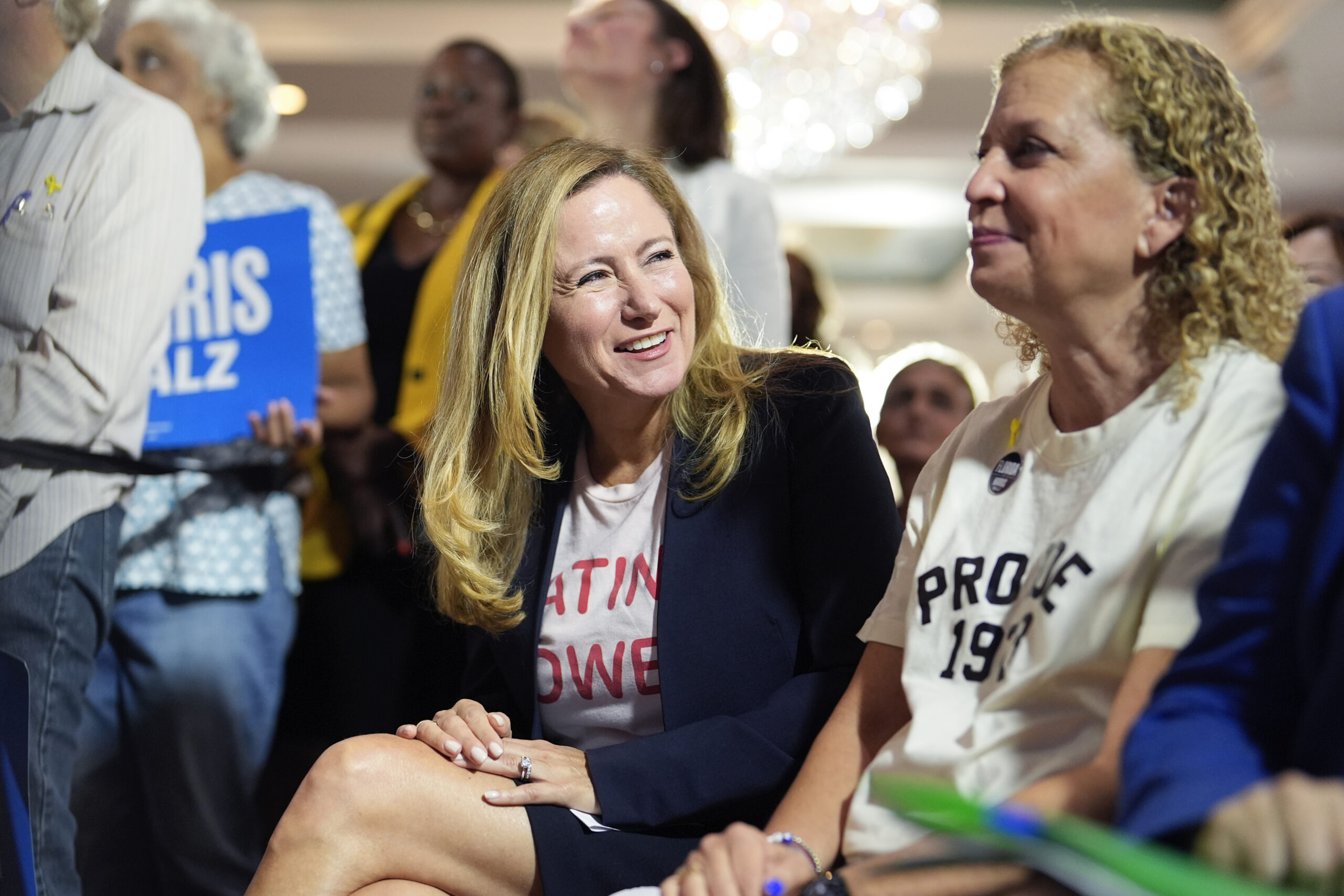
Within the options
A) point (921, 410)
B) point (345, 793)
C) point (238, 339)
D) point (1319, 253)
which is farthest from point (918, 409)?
point (345, 793)

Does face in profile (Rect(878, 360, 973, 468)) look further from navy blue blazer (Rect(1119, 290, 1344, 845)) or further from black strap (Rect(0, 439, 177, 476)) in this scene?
navy blue blazer (Rect(1119, 290, 1344, 845))

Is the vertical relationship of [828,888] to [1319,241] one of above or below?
below

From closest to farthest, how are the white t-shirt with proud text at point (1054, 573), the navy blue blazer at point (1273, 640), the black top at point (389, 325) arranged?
the navy blue blazer at point (1273, 640) < the white t-shirt with proud text at point (1054, 573) < the black top at point (389, 325)

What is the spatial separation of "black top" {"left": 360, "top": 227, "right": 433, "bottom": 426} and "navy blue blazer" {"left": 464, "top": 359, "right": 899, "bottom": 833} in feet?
3.47

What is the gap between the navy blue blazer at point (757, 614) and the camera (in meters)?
1.40

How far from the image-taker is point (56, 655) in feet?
5.08

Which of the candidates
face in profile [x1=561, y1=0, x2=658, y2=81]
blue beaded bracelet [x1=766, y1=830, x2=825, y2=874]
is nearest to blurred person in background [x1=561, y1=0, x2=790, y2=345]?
face in profile [x1=561, y1=0, x2=658, y2=81]

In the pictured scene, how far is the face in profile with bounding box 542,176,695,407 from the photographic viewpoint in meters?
1.59

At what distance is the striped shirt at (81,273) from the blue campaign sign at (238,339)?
0.05 meters

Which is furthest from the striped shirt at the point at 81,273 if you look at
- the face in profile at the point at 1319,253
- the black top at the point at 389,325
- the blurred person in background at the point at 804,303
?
the face in profile at the point at 1319,253

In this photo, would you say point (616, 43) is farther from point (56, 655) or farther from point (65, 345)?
point (56, 655)

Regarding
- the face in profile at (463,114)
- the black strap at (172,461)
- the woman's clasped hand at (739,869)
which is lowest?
the woman's clasped hand at (739,869)

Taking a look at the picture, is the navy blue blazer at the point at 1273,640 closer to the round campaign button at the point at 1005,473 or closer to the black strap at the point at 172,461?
the round campaign button at the point at 1005,473

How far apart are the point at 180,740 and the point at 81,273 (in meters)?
0.71
